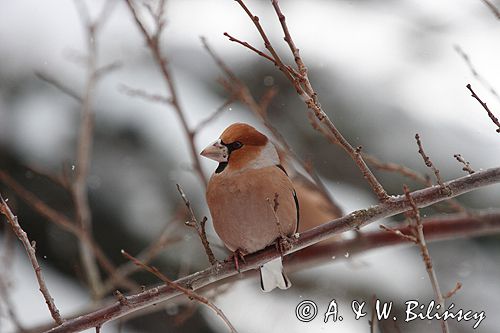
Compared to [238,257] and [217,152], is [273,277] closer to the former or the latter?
[238,257]

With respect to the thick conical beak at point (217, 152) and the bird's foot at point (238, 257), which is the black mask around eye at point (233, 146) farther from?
the bird's foot at point (238, 257)

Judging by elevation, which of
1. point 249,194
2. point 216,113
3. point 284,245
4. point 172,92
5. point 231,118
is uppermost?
point 231,118

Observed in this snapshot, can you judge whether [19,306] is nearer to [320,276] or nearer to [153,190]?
[153,190]

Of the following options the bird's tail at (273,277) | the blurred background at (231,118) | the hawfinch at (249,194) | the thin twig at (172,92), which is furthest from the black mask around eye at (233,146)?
the blurred background at (231,118)

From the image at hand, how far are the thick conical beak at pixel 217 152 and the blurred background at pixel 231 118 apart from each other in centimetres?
155

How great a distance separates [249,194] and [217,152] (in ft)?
0.49

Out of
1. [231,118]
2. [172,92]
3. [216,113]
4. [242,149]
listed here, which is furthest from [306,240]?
[231,118]

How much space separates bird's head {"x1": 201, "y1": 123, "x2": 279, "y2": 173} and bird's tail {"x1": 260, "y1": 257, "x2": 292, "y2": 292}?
25 centimetres

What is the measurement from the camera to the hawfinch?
1.33 metres

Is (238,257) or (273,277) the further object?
(273,277)

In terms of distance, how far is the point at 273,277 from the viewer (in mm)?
1531

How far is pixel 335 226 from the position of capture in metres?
1.37

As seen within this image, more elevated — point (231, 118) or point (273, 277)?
point (231, 118)

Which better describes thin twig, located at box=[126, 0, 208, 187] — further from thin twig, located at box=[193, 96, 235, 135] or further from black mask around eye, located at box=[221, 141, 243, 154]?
black mask around eye, located at box=[221, 141, 243, 154]
